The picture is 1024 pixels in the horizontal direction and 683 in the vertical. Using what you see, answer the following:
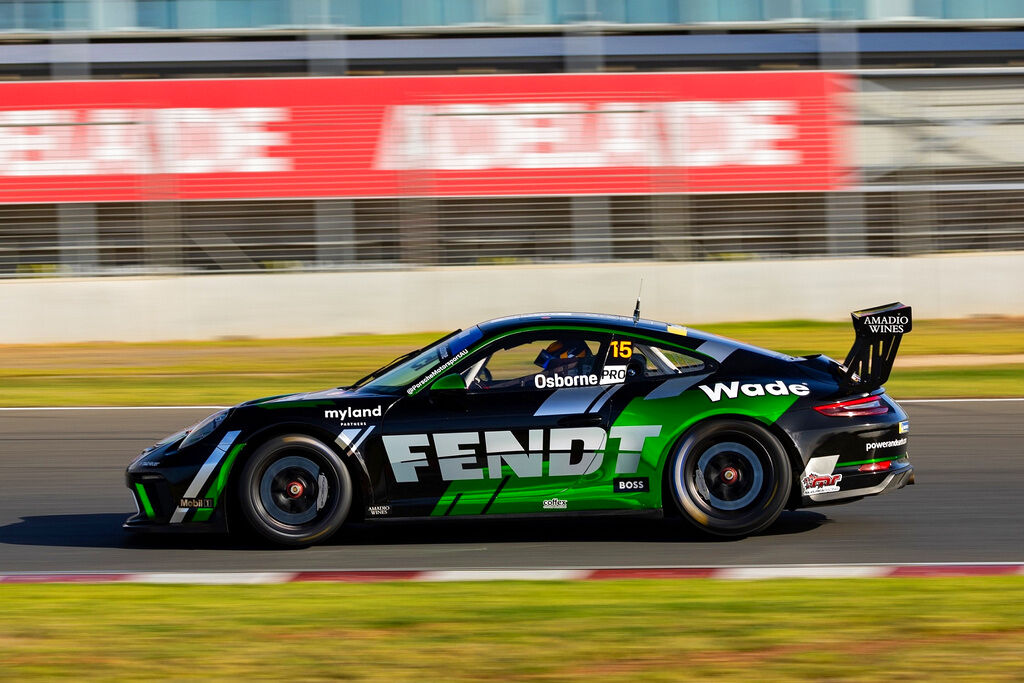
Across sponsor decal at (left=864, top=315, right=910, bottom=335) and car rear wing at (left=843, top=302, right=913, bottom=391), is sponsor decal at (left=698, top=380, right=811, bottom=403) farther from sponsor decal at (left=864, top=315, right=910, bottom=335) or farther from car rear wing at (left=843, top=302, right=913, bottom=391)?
sponsor decal at (left=864, top=315, right=910, bottom=335)

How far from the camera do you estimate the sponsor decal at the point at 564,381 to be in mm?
6738

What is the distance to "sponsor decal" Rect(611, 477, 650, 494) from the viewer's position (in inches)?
262

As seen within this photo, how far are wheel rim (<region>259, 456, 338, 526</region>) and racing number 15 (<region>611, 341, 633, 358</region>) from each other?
1.64 m

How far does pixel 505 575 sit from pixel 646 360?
1.48 metres

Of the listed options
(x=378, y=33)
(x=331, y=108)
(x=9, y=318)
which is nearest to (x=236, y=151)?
(x=331, y=108)

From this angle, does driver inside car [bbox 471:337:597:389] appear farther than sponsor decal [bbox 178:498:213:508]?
Yes

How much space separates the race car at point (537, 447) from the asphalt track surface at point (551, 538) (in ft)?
0.71

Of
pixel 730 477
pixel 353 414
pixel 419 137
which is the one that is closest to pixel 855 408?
pixel 730 477

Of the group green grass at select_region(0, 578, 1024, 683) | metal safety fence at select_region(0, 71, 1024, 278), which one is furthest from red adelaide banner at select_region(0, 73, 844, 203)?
green grass at select_region(0, 578, 1024, 683)

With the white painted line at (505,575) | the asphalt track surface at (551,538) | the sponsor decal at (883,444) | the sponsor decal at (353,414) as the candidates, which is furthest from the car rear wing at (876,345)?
the sponsor decal at (353,414)

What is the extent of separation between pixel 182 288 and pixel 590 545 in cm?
1501

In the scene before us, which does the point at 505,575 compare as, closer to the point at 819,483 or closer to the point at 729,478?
the point at 729,478

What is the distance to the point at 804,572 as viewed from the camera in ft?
19.8

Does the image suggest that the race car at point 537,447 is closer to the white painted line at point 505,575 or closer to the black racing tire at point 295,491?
the black racing tire at point 295,491
